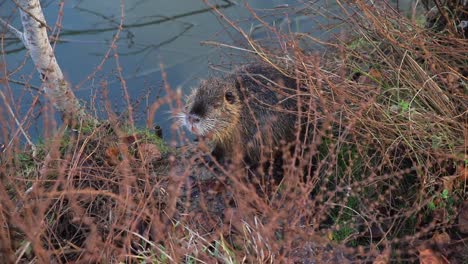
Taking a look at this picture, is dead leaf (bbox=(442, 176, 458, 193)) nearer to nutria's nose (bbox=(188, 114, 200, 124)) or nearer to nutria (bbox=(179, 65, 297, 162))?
nutria (bbox=(179, 65, 297, 162))

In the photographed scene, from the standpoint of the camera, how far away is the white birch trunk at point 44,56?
395 cm

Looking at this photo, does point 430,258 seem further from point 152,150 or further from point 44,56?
point 44,56

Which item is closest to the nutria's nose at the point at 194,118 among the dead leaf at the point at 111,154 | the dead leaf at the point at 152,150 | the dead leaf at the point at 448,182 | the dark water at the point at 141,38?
the dead leaf at the point at 152,150

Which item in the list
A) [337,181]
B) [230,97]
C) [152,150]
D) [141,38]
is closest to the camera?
[337,181]

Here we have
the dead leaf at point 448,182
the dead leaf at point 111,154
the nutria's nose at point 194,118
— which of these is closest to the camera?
the dead leaf at point 448,182

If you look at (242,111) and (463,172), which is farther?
(242,111)

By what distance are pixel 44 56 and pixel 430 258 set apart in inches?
119

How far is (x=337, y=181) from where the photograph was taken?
11.9ft

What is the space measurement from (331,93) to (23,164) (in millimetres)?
2242

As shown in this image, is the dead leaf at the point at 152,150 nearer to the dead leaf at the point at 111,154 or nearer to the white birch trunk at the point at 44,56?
the dead leaf at the point at 111,154

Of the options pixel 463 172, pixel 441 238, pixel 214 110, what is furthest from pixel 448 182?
pixel 214 110

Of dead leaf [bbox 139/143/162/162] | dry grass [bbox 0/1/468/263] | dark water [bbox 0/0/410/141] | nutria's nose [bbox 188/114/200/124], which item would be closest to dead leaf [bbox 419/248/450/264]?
dry grass [bbox 0/1/468/263]

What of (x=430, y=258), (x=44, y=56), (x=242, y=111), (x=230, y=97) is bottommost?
(x=430, y=258)

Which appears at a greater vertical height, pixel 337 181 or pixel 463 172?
pixel 463 172
